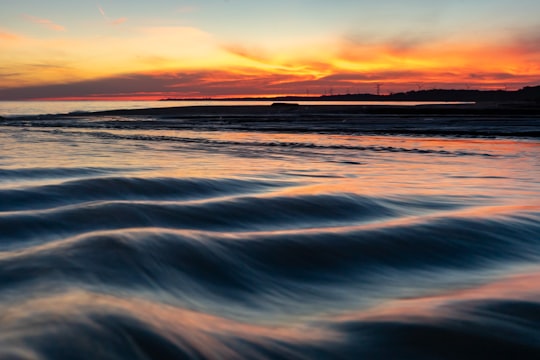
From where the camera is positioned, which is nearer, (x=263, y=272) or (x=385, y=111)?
(x=263, y=272)

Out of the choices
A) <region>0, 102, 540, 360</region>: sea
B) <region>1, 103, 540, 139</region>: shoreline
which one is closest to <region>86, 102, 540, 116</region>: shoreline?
<region>1, 103, 540, 139</region>: shoreline

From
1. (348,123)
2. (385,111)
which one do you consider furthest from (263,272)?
(385,111)

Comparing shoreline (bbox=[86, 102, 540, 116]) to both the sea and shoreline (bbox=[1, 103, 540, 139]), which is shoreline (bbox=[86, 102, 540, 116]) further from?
the sea

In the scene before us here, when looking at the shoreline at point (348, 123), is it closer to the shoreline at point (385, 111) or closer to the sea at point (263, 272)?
the shoreline at point (385, 111)

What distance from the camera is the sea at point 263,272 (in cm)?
201

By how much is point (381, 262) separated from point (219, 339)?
5.51 ft

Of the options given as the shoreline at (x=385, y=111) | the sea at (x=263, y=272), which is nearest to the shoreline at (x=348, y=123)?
the shoreline at (x=385, y=111)

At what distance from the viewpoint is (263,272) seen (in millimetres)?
3096

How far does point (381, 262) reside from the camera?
342 centimetres

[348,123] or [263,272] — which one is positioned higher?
[348,123]

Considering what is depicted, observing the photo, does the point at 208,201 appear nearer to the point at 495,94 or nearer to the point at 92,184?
the point at 92,184

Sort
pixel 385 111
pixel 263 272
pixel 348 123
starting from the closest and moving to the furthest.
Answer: pixel 263 272 → pixel 348 123 → pixel 385 111

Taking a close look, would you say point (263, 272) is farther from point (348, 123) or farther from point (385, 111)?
point (385, 111)

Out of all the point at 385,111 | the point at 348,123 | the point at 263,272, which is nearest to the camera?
the point at 263,272
